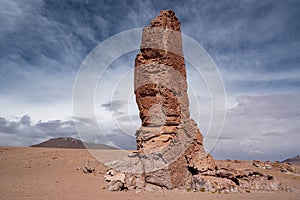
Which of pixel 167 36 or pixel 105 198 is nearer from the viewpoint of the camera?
pixel 105 198

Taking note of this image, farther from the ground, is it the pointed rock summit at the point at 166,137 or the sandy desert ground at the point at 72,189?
the pointed rock summit at the point at 166,137

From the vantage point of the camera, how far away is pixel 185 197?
12148 millimetres

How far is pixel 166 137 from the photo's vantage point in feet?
48.4

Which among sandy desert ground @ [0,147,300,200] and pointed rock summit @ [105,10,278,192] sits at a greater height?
pointed rock summit @ [105,10,278,192]

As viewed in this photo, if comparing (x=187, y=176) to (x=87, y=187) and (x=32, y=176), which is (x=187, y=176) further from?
(x=32, y=176)

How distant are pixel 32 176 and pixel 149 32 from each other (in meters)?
15.1

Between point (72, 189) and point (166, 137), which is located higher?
point (166, 137)

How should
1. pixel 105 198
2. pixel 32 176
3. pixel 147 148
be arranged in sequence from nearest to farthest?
pixel 105 198 → pixel 147 148 → pixel 32 176

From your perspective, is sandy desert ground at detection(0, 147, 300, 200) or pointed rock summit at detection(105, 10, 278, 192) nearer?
sandy desert ground at detection(0, 147, 300, 200)

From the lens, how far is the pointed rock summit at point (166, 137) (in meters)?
14.0

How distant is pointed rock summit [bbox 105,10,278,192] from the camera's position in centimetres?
1400

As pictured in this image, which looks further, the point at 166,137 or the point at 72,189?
the point at 166,137

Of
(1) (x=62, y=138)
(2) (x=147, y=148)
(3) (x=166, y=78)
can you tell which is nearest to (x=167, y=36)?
(3) (x=166, y=78)

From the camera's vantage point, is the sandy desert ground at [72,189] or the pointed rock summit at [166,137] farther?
the pointed rock summit at [166,137]
